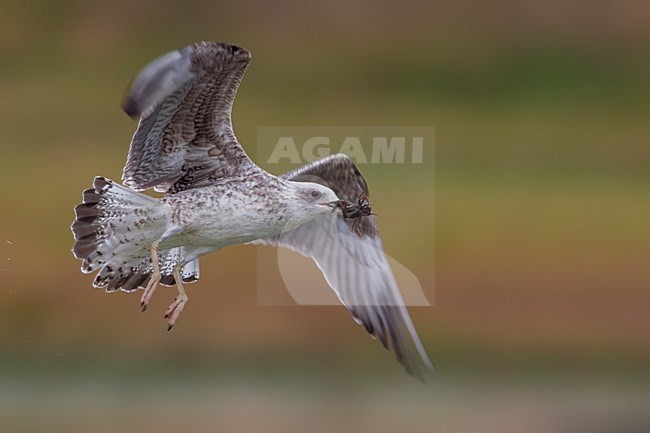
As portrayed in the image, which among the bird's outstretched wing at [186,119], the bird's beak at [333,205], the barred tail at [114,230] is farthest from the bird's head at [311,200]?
the barred tail at [114,230]

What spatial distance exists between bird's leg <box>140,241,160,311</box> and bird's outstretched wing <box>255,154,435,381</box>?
0.72m

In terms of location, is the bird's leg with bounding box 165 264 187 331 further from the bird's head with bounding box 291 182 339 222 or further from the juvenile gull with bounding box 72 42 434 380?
the bird's head with bounding box 291 182 339 222

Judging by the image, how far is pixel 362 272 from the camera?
6551mm

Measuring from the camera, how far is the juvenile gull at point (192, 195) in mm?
5637

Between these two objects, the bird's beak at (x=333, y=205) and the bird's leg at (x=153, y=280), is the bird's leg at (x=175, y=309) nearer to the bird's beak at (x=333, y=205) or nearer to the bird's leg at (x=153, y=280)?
the bird's leg at (x=153, y=280)

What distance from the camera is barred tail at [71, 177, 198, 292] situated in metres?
5.94

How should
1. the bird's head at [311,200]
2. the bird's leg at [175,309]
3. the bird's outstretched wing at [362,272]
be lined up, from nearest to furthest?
the bird's leg at [175,309], the bird's head at [311,200], the bird's outstretched wing at [362,272]

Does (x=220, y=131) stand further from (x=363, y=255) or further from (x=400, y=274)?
(x=400, y=274)

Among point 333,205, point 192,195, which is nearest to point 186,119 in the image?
point 192,195

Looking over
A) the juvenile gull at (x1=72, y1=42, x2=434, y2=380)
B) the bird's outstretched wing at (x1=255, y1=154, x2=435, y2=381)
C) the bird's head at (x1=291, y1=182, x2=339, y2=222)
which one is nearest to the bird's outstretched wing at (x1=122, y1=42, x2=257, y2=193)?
the juvenile gull at (x1=72, y1=42, x2=434, y2=380)

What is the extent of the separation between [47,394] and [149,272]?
8980 millimetres

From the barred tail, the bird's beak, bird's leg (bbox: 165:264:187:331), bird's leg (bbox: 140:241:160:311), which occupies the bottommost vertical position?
bird's leg (bbox: 165:264:187:331)

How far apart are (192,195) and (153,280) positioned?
431 mm

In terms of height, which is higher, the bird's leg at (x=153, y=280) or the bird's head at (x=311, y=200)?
the bird's head at (x=311, y=200)
